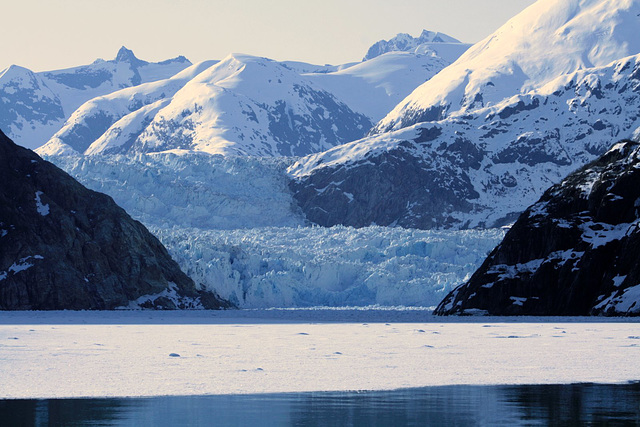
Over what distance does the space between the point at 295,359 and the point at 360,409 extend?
10697mm

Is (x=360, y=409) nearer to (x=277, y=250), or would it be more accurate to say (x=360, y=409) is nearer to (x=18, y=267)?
(x=18, y=267)

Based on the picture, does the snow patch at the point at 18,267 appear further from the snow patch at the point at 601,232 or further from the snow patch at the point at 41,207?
the snow patch at the point at 601,232

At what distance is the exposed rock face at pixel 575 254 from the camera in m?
66.0

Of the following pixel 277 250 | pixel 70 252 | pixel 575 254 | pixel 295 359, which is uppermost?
pixel 70 252

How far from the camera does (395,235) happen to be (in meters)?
117

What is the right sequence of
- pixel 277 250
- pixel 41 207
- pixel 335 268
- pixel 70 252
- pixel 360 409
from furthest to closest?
pixel 277 250
pixel 335 268
pixel 41 207
pixel 70 252
pixel 360 409

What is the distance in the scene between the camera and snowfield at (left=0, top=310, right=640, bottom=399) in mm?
26328

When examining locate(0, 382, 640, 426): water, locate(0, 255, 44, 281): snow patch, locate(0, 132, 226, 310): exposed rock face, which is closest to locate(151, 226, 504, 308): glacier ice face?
locate(0, 132, 226, 310): exposed rock face

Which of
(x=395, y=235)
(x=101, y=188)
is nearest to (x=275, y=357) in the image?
(x=395, y=235)

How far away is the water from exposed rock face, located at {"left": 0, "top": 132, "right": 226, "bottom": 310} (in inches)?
2414

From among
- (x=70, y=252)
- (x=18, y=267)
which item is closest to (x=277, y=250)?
(x=70, y=252)

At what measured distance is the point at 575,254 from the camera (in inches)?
2749

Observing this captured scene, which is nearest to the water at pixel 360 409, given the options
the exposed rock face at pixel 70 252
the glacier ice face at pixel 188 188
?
the exposed rock face at pixel 70 252

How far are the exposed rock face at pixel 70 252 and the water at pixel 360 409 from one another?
201ft
